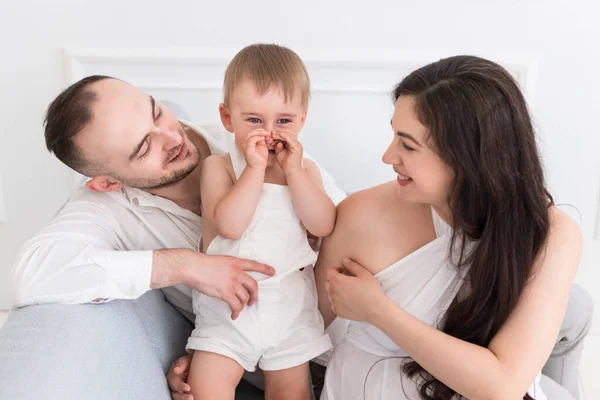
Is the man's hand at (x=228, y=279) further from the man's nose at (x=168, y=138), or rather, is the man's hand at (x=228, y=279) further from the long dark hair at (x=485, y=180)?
the long dark hair at (x=485, y=180)

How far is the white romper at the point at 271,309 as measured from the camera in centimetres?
163

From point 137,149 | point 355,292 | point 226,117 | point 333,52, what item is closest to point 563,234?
point 355,292

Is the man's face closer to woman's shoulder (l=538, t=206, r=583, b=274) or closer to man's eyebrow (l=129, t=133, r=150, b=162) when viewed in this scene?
man's eyebrow (l=129, t=133, r=150, b=162)

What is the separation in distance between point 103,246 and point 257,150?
1.67 ft

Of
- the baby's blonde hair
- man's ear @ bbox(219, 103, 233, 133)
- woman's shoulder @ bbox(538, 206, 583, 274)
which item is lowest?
woman's shoulder @ bbox(538, 206, 583, 274)

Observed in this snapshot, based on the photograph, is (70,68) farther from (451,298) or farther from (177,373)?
(451,298)

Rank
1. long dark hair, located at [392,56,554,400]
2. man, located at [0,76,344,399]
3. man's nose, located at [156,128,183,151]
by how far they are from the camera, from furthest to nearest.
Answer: man's nose, located at [156,128,183,151] < man, located at [0,76,344,399] < long dark hair, located at [392,56,554,400]

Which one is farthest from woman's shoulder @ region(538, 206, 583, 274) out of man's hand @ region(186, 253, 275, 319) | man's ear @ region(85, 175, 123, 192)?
man's ear @ region(85, 175, 123, 192)

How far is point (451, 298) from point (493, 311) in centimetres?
13

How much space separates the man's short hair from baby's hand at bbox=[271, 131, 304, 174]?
53 centimetres

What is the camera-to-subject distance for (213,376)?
161cm

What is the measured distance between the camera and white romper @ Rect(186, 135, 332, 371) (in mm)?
1631

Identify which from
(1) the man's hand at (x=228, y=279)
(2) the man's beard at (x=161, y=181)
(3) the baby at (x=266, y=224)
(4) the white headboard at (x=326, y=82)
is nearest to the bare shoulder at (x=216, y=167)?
(3) the baby at (x=266, y=224)

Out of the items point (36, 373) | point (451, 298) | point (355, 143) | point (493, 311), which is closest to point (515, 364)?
point (493, 311)
